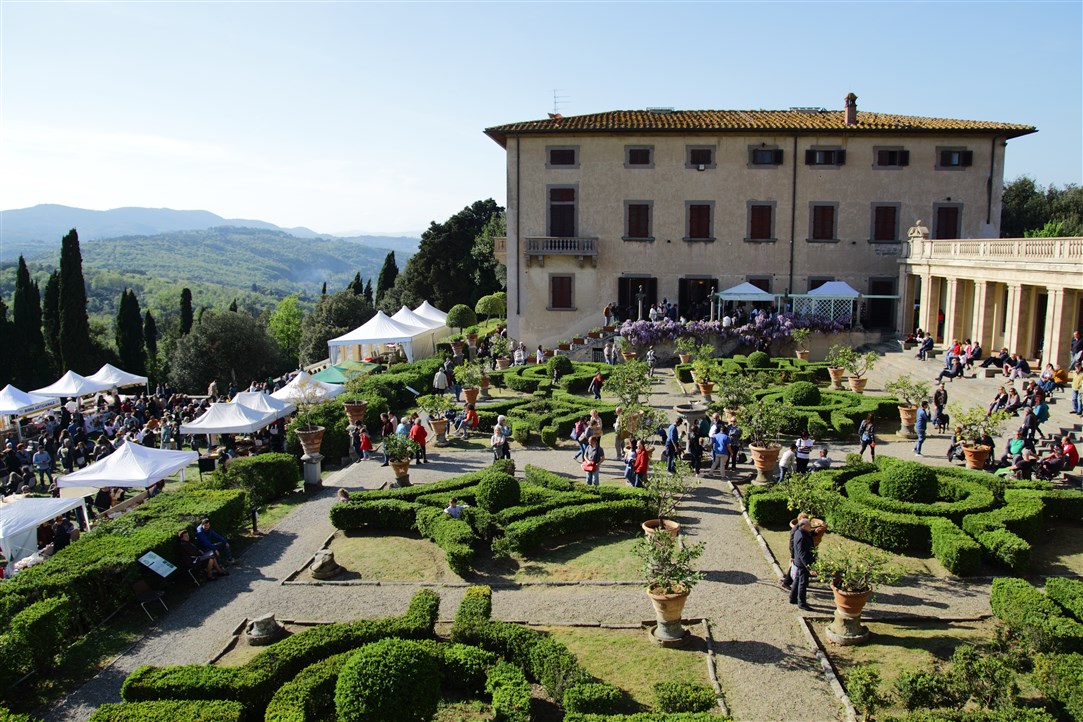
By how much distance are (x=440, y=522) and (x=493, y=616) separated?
3.48 metres

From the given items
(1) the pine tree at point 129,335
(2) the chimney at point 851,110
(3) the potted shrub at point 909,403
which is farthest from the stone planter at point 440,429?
(1) the pine tree at point 129,335

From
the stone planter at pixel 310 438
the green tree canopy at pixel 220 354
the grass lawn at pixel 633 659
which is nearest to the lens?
the grass lawn at pixel 633 659

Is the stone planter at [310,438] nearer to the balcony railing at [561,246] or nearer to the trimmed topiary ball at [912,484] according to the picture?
the trimmed topiary ball at [912,484]

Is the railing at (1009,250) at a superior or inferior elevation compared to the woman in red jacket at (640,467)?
superior

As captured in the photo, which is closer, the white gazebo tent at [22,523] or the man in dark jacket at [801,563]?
the man in dark jacket at [801,563]

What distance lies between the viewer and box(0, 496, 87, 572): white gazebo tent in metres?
15.7

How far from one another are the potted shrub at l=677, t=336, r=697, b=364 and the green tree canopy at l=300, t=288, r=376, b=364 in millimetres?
36771

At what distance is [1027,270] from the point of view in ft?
85.5

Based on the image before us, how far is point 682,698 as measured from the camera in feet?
31.3

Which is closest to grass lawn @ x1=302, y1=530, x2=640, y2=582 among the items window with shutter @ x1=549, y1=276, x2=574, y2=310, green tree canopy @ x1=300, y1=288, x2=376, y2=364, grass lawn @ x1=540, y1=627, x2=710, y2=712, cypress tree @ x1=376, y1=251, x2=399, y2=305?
grass lawn @ x1=540, y1=627, x2=710, y2=712

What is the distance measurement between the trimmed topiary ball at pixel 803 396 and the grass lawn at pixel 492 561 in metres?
10.6

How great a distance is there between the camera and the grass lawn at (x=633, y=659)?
1055cm

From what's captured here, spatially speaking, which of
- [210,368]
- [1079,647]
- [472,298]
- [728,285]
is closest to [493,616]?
[1079,647]

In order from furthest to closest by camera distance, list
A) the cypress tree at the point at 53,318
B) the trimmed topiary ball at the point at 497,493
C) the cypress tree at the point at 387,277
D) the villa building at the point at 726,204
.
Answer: the cypress tree at the point at 387,277, the cypress tree at the point at 53,318, the villa building at the point at 726,204, the trimmed topiary ball at the point at 497,493
